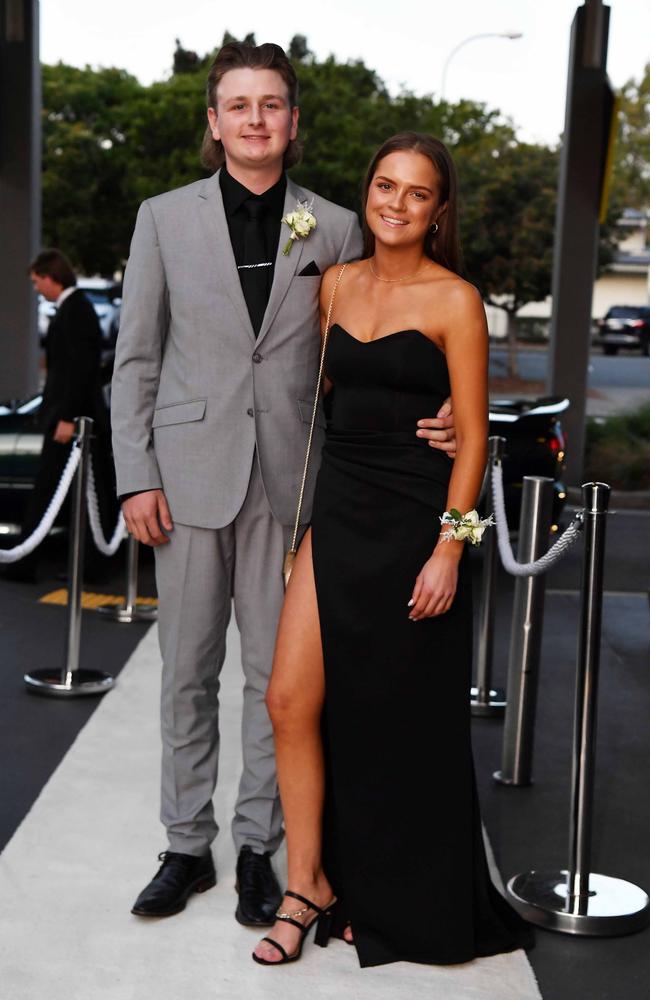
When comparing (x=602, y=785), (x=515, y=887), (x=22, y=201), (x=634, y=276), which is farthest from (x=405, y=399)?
(x=634, y=276)

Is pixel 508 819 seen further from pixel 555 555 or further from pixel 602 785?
pixel 555 555

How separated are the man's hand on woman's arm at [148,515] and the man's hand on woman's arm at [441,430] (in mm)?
769

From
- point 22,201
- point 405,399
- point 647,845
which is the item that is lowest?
point 647,845

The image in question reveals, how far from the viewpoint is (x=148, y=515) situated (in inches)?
153

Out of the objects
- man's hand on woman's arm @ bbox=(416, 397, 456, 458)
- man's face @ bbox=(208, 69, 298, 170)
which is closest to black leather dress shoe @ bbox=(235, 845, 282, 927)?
man's hand on woman's arm @ bbox=(416, 397, 456, 458)

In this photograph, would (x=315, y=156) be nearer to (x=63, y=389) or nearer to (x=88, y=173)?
(x=88, y=173)

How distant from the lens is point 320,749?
3.81 metres

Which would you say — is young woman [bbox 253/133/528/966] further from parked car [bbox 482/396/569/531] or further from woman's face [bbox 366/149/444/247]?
parked car [bbox 482/396/569/531]

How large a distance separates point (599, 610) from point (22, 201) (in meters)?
10.9

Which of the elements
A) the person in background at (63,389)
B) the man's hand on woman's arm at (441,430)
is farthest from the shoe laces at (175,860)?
the person in background at (63,389)

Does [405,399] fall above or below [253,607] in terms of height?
above

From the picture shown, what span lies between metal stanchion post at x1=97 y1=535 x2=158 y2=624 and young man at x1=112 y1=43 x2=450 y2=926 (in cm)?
397

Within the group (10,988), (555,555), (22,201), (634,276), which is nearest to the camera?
(10,988)

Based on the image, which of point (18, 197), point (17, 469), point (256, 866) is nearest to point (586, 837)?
point (256, 866)
